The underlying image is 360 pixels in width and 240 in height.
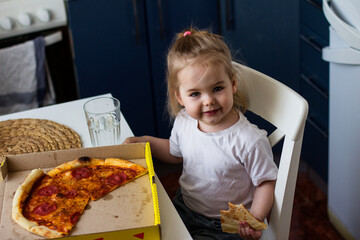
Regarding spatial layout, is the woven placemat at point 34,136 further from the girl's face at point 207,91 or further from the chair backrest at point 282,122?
the chair backrest at point 282,122

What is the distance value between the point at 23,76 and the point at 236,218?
1.43m

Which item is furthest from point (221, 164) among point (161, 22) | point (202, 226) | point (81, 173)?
point (161, 22)

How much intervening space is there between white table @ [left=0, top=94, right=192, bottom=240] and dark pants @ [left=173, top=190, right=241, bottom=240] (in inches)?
9.6

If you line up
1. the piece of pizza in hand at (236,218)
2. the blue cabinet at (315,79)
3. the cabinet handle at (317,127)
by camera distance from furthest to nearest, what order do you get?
the cabinet handle at (317,127)
the blue cabinet at (315,79)
the piece of pizza in hand at (236,218)

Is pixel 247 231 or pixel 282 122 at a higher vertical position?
pixel 282 122

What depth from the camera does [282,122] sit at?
3.93ft

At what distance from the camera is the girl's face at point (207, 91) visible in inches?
48.5

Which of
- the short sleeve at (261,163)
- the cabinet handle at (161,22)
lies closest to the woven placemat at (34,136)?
the short sleeve at (261,163)

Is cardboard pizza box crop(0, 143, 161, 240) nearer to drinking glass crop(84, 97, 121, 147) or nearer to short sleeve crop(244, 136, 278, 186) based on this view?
drinking glass crop(84, 97, 121, 147)

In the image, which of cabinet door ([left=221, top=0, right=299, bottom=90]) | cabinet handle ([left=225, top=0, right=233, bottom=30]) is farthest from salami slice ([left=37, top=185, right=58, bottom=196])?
cabinet handle ([left=225, top=0, right=233, bottom=30])

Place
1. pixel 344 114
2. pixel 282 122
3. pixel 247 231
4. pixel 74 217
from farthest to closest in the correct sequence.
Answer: pixel 344 114, pixel 282 122, pixel 247 231, pixel 74 217

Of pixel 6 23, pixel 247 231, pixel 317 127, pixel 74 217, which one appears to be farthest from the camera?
pixel 317 127

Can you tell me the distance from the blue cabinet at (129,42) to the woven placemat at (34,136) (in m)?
0.90

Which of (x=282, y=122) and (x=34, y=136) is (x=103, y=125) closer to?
(x=34, y=136)
